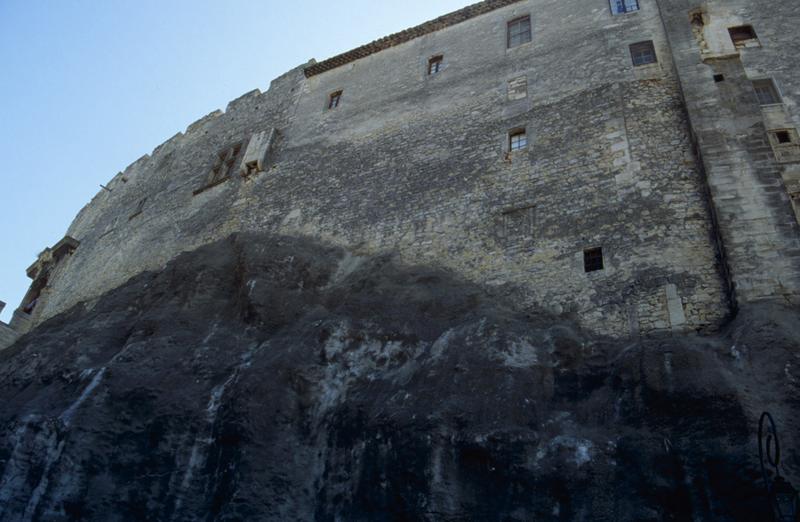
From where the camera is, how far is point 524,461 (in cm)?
816

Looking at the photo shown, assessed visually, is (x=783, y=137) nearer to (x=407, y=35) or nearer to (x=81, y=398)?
(x=407, y=35)

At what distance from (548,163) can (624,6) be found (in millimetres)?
5479

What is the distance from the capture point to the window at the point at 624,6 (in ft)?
50.8

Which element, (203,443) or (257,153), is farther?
(257,153)

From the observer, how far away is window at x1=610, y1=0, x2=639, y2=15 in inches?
610

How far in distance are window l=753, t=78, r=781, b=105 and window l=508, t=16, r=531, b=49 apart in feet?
19.1

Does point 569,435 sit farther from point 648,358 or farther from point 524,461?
point 648,358

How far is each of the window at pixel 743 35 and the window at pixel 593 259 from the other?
6.23 m

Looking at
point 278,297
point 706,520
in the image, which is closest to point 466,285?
point 278,297

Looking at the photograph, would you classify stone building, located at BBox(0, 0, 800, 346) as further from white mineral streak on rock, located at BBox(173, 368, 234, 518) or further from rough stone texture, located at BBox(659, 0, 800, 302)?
white mineral streak on rock, located at BBox(173, 368, 234, 518)

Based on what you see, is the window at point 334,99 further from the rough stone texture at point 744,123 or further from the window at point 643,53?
the rough stone texture at point 744,123

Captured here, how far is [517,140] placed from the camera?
46.8 feet

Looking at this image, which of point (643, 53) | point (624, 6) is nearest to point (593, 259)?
point (643, 53)

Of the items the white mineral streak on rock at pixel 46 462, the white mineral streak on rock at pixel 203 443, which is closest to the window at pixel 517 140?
the white mineral streak on rock at pixel 203 443
